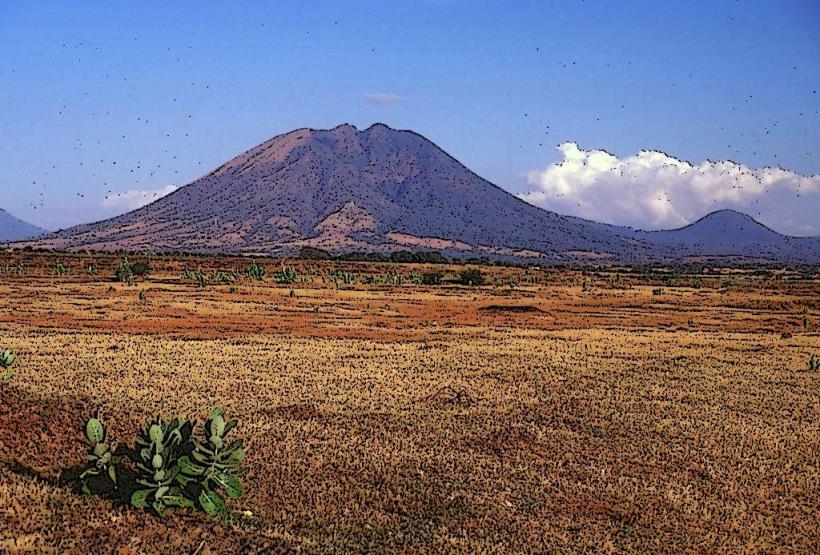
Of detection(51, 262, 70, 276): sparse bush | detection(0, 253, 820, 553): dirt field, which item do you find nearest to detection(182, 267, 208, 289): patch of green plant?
detection(51, 262, 70, 276): sparse bush

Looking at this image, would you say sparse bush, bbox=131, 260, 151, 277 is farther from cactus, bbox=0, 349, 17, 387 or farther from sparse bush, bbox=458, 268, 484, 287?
cactus, bbox=0, 349, 17, 387

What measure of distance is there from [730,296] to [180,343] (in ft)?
139

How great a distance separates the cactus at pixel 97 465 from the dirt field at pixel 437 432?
31cm

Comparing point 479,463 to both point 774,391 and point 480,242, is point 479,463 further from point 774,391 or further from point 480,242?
point 480,242

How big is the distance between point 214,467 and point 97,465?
142 centimetres

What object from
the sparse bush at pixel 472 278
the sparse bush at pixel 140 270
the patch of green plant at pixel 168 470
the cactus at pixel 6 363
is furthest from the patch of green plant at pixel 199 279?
the patch of green plant at pixel 168 470

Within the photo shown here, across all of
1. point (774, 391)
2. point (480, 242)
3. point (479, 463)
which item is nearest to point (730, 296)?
point (774, 391)

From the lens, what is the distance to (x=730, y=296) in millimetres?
51531

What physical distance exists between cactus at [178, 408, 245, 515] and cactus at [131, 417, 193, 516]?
15 cm

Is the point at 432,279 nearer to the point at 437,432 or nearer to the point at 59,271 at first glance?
the point at 59,271

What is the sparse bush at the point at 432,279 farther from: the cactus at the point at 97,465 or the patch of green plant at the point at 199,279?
→ the cactus at the point at 97,465

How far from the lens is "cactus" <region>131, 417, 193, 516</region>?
28.4 feet

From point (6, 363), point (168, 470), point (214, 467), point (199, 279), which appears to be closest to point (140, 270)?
point (199, 279)

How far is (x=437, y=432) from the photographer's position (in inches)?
494
